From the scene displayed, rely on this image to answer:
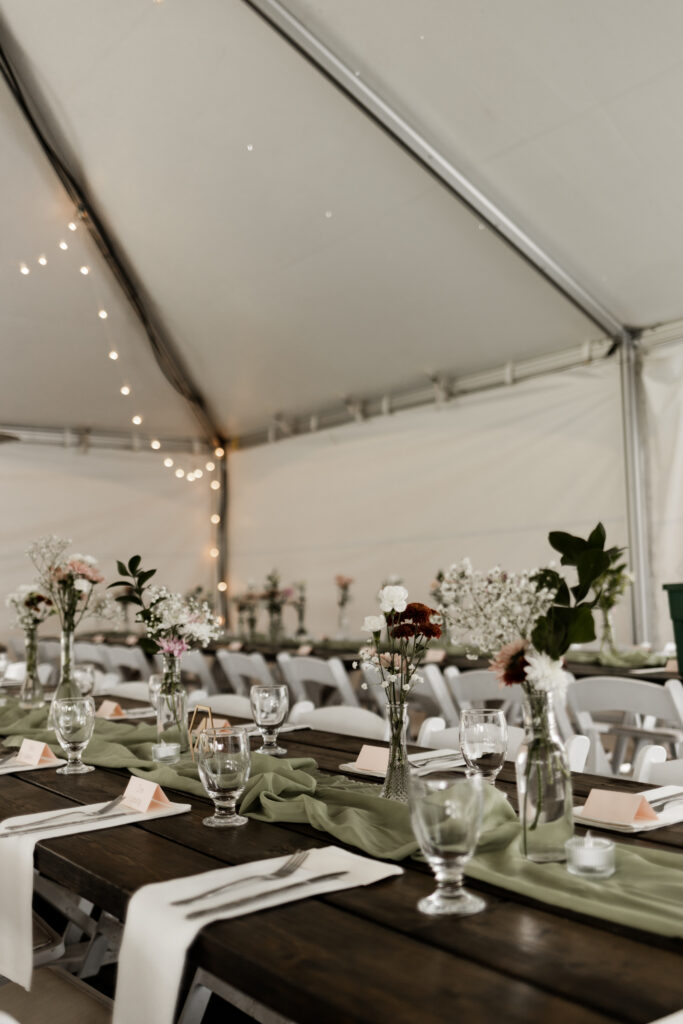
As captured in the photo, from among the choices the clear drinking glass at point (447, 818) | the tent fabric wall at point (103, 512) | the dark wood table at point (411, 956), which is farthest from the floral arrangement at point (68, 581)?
the tent fabric wall at point (103, 512)

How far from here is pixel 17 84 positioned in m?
7.27

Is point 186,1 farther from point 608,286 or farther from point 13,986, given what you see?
point 13,986

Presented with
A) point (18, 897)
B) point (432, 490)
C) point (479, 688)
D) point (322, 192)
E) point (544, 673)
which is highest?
point (322, 192)

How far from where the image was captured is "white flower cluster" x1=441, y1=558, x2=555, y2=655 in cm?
140

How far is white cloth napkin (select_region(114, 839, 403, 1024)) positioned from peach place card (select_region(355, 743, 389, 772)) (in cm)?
69

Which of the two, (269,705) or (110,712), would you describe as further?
(110,712)

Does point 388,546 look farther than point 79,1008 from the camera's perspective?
Yes

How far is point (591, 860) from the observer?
1.28 metres

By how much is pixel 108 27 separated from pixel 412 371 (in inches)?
131

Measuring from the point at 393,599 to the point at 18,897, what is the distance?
788 mm

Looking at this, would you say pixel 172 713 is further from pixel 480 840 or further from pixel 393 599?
pixel 480 840

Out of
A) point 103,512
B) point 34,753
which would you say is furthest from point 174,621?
point 103,512

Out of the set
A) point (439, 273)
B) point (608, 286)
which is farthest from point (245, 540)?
point (608, 286)

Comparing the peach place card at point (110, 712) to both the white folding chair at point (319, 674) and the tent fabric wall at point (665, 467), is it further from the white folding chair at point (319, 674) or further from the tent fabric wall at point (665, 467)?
the tent fabric wall at point (665, 467)
